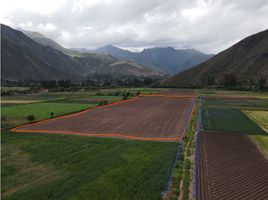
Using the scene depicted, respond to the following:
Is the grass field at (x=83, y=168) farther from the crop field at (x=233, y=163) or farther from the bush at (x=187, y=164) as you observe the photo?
the crop field at (x=233, y=163)

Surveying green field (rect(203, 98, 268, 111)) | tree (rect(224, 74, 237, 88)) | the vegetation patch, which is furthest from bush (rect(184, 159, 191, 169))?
tree (rect(224, 74, 237, 88))

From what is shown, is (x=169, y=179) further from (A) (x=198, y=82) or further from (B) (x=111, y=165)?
(A) (x=198, y=82)

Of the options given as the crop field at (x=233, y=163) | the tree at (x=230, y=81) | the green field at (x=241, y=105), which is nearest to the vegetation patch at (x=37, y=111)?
the crop field at (x=233, y=163)

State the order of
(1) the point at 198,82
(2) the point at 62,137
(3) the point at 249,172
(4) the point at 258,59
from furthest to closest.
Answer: (1) the point at 198,82, (4) the point at 258,59, (2) the point at 62,137, (3) the point at 249,172

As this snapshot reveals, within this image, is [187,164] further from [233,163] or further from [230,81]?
[230,81]

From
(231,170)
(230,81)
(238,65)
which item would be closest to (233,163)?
(231,170)

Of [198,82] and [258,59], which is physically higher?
[258,59]

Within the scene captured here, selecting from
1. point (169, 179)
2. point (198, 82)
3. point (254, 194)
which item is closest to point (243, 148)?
point (254, 194)

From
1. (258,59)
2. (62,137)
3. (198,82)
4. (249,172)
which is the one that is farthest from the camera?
(198,82)

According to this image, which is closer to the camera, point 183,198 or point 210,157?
point 183,198
